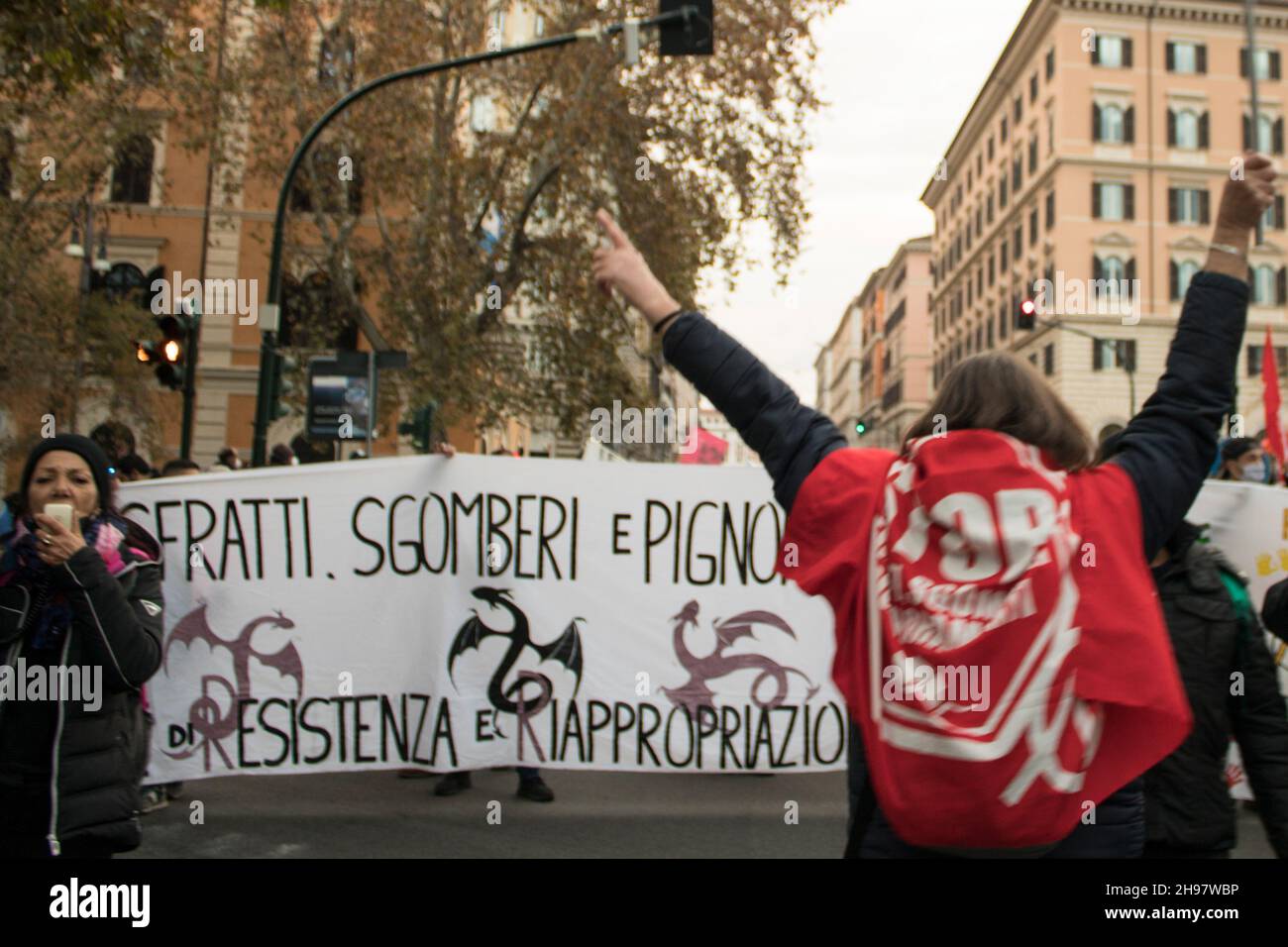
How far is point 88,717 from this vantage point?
3.13 metres

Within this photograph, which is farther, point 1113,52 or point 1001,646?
point 1113,52

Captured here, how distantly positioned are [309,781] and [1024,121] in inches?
→ 2290

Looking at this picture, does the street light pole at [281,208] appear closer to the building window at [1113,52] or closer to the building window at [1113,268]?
the building window at [1113,268]

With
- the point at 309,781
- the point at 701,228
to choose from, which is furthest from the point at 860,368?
the point at 309,781

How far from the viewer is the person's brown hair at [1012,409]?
1.85m

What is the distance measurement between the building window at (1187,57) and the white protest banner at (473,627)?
55.9 m

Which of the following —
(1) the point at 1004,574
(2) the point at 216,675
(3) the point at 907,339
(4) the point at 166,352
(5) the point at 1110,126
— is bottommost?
(2) the point at 216,675

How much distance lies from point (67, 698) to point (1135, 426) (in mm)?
2726

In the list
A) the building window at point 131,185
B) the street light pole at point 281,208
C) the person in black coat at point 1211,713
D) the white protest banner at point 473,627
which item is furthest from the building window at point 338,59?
the person in black coat at point 1211,713

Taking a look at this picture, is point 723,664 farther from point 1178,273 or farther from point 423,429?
point 1178,273

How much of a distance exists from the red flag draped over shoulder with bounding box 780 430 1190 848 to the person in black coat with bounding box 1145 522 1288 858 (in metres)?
1.70

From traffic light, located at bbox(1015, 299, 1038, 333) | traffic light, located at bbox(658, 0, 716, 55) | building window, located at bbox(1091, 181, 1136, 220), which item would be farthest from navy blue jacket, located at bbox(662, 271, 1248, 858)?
building window, located at bbox(1091, 181, 1136, 220)

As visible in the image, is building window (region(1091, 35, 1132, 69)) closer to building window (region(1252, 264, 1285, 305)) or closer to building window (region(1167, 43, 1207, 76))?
building window (region(1167, 43, 1207, 76))

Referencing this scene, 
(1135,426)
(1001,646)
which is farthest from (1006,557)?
(1135,426)
